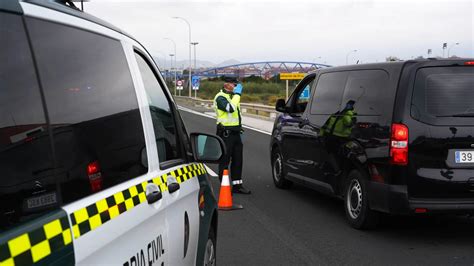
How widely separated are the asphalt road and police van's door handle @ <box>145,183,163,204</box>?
2763 mm

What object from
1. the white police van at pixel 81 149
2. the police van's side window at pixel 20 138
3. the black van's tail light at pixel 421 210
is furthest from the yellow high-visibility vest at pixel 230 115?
the police van's side window at pixel 20 138

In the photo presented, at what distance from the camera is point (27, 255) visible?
63.5 inches

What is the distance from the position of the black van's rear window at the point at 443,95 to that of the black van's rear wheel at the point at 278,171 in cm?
339

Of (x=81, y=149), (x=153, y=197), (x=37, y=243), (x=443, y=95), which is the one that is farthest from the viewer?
(x=443, y=95)

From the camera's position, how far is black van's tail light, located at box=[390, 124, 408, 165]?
586cm

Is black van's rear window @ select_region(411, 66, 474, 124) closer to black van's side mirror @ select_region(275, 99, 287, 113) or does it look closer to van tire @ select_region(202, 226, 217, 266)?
van tire @ select_region(202, 226, 217, 266)

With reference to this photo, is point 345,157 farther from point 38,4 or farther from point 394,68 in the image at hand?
point 38,4

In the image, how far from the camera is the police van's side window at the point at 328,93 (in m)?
7.26

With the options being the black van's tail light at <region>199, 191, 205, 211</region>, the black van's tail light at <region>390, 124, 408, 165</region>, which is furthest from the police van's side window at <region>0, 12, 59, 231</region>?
the black van's tail light at <region>390, 124, 408, 165</region>

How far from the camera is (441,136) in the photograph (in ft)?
19.3

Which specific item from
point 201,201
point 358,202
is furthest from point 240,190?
point 201,201

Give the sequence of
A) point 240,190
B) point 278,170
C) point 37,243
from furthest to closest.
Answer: point 278,170 → point 240,190 → point 37,243

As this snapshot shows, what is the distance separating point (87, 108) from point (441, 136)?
4.54m

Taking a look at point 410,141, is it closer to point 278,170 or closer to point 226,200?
point 226,200
